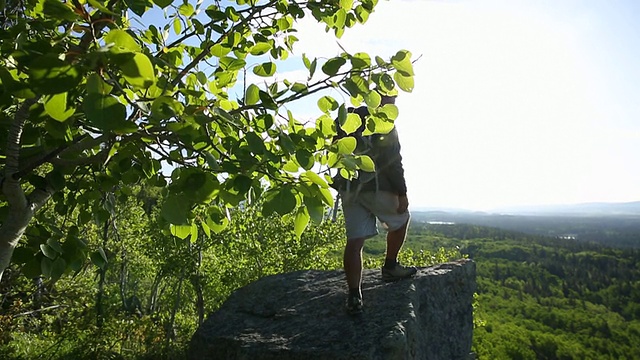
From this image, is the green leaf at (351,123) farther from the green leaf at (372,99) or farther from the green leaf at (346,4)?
the green leaf at (346,4)

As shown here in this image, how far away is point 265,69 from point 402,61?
93 centimetres

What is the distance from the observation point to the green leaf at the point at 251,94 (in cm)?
196

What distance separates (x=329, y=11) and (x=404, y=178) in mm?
2424

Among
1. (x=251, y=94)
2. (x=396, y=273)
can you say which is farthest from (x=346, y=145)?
(x=396, y=273)

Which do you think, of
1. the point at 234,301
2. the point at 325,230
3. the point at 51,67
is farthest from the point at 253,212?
the point at 51,67

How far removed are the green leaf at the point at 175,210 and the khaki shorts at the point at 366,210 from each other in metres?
2.93

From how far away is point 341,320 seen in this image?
16.2 ft

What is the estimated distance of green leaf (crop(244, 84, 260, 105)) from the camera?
6.44 ft

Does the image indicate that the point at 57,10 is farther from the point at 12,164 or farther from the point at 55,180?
the point at 55,180

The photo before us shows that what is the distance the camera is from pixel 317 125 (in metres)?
2.25

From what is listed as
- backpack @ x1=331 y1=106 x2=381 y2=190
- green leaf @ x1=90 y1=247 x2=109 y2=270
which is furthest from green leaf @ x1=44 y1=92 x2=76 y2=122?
backpack @ x1=331 y1=106 x2=381 y2=190

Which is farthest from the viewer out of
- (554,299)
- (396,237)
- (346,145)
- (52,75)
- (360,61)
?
(554,299)

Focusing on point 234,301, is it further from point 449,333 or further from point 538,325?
point 538,325

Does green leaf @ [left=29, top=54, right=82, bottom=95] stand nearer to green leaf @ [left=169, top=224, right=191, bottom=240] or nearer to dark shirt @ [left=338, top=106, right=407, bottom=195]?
green leaf @ [left=169, top=224, right=191, bottom=240]
